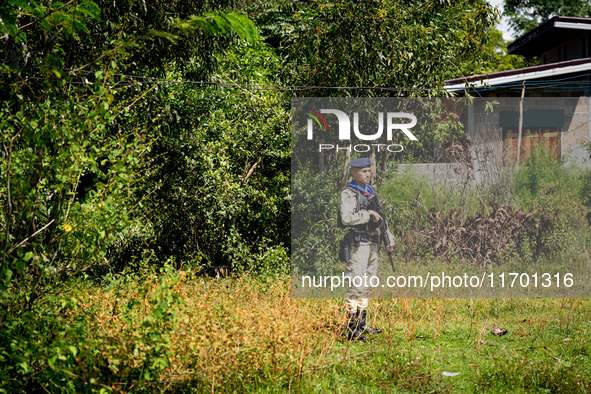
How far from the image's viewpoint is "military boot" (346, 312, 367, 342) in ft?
22.8

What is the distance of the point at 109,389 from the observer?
4246mm

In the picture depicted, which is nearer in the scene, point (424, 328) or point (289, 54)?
point (424, 328)

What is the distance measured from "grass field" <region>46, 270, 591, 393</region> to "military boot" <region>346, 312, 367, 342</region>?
0.11 metres

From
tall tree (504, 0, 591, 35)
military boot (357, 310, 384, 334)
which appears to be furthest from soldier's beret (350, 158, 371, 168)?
tall tree (504, 0, 591, 35)

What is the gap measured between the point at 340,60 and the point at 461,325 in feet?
15.2

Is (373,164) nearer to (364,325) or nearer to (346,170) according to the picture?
(346,170)

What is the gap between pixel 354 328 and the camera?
705cm

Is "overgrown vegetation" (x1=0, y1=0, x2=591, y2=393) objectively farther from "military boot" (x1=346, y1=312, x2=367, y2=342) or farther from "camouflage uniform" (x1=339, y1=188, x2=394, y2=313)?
"camouflage uniform" (x1=339, y1=188, x2=394, y2=313)

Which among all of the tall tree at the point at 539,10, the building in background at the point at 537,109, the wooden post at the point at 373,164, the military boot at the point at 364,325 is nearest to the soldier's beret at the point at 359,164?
the military boot at the point at 364,325

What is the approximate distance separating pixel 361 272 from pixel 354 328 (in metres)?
0.63

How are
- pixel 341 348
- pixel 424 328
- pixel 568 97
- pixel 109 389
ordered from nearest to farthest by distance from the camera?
pixel 109 389 < pixel 341 348 < pixel 424 328 < pixel 568 97

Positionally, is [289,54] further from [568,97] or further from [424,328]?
[568,97]

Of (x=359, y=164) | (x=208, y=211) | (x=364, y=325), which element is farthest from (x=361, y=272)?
(x=208, y=211)

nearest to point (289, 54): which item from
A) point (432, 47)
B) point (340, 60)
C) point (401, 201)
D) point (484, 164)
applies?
point (340, 60)
